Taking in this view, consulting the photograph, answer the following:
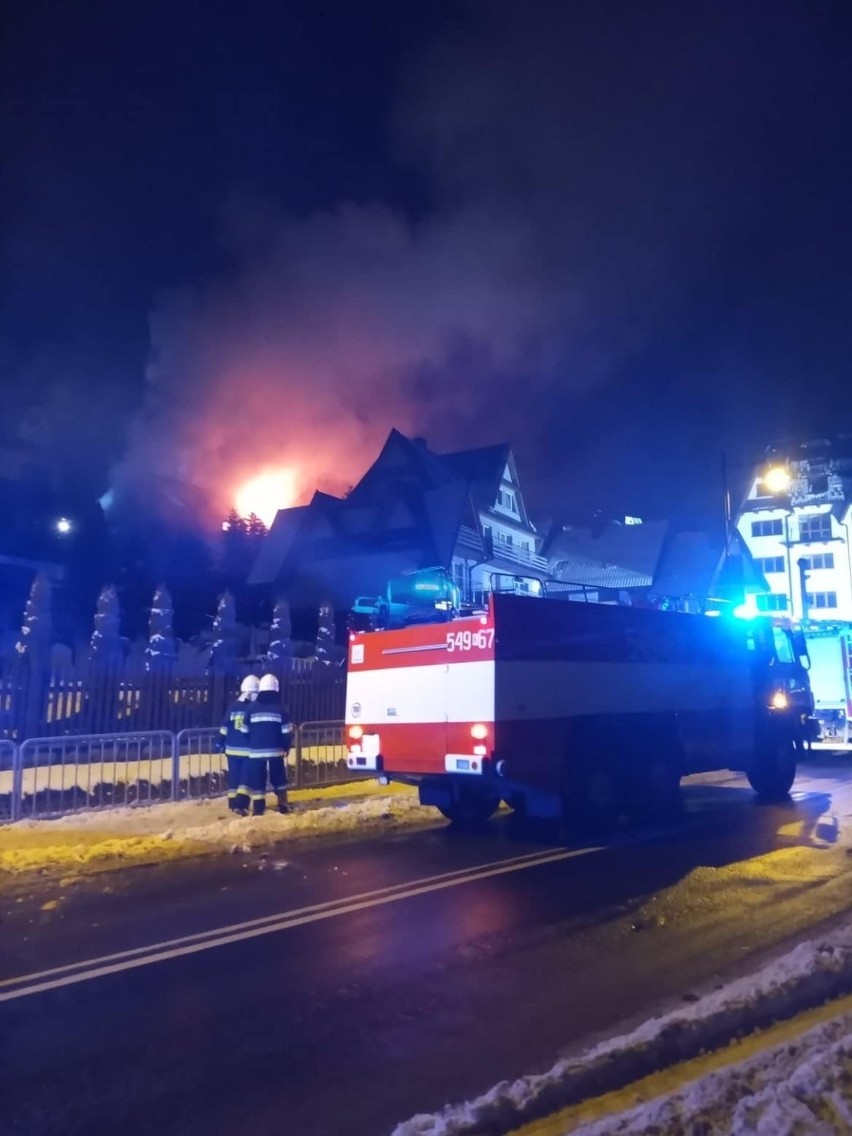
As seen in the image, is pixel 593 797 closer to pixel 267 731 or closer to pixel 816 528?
pixel 267 731

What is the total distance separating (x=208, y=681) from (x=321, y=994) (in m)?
11.9

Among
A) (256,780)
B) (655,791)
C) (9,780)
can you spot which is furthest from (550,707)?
(9,780)

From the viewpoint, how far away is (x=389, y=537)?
3659 cm

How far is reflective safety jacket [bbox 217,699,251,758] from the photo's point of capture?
35.3 ft

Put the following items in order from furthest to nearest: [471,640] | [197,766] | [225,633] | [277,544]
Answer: [277,544], [225,633], [197,766], [471,640]

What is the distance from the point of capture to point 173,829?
9953 millimetres

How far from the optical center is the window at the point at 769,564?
173 feet

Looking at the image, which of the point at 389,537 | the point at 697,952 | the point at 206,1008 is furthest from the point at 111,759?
the point at 389,537

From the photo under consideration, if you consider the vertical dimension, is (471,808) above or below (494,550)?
below

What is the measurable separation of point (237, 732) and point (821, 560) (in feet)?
155

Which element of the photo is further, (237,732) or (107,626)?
(107,626)

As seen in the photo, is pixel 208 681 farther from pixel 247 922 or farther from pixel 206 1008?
pixel 206 1008

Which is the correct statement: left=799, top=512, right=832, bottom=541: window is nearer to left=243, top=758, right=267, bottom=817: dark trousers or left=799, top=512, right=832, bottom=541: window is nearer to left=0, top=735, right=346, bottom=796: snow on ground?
left=0, top=735, right=346, bottom=796: snow on ground

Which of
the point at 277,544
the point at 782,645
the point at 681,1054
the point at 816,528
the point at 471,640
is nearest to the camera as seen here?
the point at 681,1054
